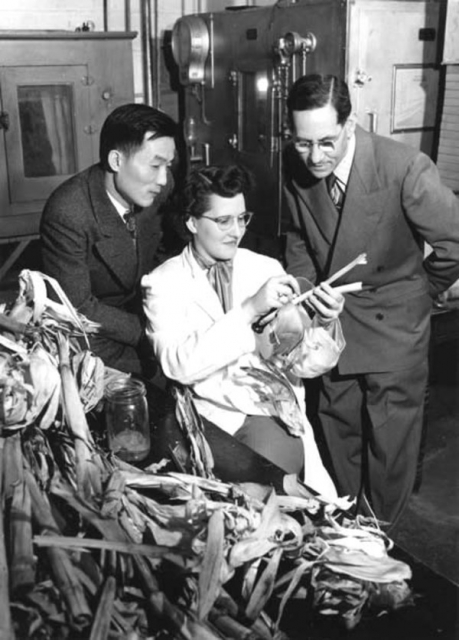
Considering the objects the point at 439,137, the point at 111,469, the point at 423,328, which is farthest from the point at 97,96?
the point at 111,469

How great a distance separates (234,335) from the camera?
79.5 inches

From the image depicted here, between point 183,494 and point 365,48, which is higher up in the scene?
point 365,48

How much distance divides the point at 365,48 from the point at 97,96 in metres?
1.51

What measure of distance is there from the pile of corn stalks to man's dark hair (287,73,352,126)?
1340 mm

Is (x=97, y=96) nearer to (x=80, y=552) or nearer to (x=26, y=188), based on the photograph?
(x=26, y=188)

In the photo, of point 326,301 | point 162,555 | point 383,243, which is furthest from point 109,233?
point 162,555

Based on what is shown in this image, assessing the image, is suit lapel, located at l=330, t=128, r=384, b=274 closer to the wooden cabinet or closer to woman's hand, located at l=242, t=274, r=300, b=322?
woman's hand, located at l=242, t=274, r=300, b=322

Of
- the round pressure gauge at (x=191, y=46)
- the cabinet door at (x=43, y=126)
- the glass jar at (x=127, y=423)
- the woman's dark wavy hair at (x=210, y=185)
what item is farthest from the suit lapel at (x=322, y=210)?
the round pressure gauge at (x=191, y=46)

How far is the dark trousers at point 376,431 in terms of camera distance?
2.67m

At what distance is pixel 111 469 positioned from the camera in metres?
1.31

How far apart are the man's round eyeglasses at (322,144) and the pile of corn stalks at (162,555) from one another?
4.21 ft

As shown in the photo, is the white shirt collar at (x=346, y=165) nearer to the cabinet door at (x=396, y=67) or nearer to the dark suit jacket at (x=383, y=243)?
the dark suit jacket at (x=383, y=243)

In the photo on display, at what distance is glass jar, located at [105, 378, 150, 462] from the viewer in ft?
5.45

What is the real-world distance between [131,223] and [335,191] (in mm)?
695
